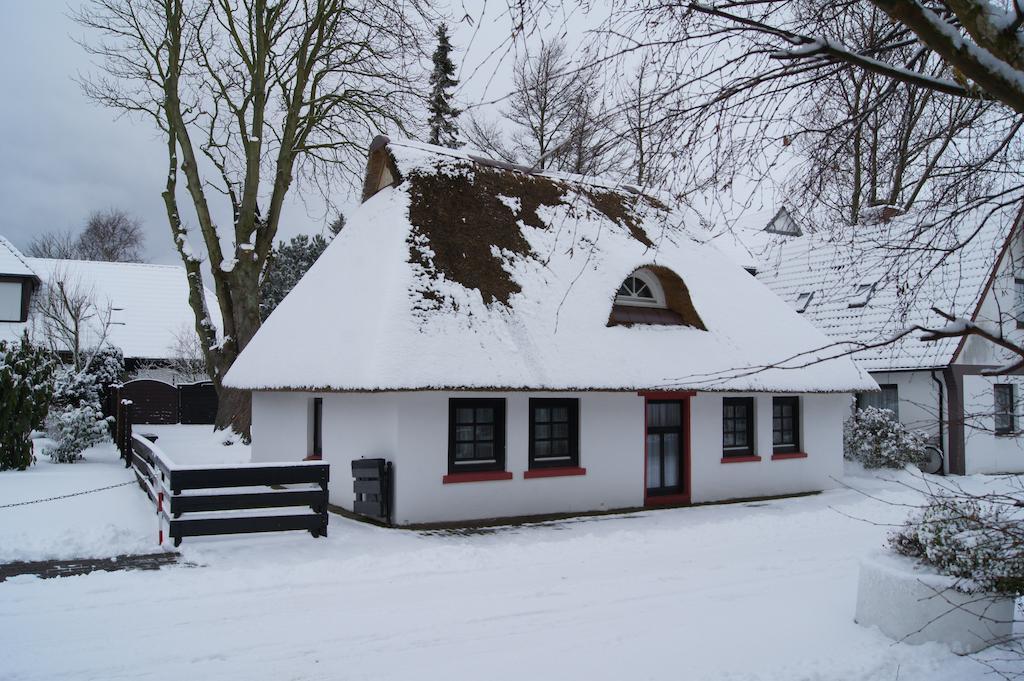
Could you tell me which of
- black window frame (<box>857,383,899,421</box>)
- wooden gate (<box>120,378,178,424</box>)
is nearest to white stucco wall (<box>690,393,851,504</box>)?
black window frame (<box>857,383,899,421</box>)

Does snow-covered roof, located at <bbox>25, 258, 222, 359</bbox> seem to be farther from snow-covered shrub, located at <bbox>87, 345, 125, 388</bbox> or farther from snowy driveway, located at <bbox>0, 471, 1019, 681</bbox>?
snowy driveway, located at <bbox>0, 471, 1019, 681</bbox>

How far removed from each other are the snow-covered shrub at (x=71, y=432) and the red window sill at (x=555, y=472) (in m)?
12.6

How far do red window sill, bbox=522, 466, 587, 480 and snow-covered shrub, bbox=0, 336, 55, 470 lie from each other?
38.3 feet

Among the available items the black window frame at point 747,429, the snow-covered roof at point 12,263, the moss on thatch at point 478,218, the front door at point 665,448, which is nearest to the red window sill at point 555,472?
the front door at point 665,448

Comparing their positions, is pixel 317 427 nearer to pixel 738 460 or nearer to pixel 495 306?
pixel 495 306

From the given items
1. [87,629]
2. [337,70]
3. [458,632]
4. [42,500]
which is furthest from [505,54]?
[337,70]

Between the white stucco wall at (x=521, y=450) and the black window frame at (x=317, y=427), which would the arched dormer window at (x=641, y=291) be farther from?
the black window frame at (x=317, y=427)

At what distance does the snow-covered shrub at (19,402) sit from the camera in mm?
16172

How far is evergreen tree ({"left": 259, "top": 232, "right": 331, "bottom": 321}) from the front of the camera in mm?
38062

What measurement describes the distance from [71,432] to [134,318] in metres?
19.9

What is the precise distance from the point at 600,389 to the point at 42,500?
9.12 meters

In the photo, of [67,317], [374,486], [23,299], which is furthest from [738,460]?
[23,299]

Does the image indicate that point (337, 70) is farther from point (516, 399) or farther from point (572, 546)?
point (572, 546)

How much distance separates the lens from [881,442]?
18.0 metres
